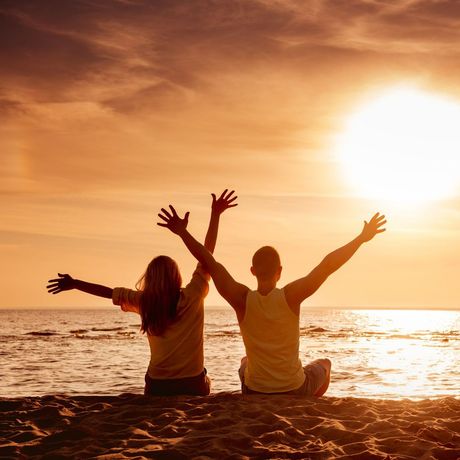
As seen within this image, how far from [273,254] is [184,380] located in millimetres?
2202

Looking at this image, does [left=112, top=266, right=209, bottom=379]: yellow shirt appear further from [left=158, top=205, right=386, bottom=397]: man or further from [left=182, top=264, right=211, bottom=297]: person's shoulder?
[left=158, top=205, right=386, bottom=397]: man

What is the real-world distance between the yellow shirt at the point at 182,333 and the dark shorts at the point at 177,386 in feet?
0.27

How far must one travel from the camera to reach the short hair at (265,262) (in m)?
7.66

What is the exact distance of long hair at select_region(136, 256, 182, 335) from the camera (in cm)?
801

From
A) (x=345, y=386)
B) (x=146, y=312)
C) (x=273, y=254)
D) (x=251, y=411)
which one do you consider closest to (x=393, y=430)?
(x=251, y=411)

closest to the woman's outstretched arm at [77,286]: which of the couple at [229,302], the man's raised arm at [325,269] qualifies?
the couple at [229,302]

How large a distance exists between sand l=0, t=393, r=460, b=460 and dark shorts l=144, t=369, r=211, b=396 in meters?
0.20

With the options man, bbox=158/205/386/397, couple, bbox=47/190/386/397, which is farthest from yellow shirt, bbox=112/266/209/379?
man, bbox=158/205/386/397

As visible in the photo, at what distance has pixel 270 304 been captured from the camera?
7758 millimetres

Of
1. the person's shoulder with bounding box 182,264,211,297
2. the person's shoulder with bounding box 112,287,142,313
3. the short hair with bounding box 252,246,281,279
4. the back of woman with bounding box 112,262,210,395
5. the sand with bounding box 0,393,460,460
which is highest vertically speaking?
the short hair with bounding box 252,246,281,279

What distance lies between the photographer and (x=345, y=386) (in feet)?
55.7

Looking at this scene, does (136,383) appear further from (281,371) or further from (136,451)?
(136,451)

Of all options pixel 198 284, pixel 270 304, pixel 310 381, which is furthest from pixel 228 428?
pixel 198 284

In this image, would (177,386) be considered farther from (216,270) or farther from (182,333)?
(216,270)
